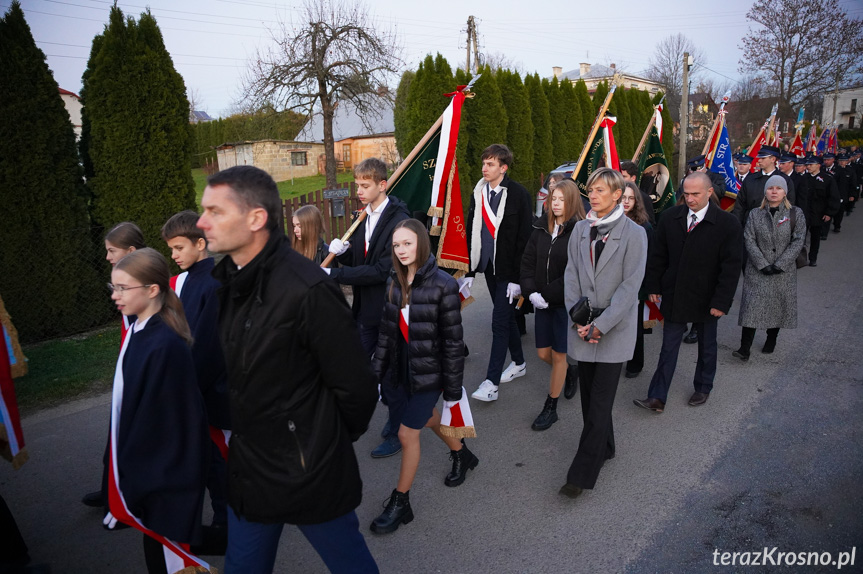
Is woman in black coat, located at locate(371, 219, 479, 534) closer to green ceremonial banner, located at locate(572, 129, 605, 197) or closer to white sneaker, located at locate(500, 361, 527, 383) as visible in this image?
white sneaker, located at locate(500, 361, 527, 383)

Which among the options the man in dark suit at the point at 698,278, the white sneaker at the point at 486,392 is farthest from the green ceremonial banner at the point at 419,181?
the man in dark suit at the point at 698,278

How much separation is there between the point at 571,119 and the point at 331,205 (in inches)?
401

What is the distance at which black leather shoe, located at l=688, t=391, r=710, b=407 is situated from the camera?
4969 millimetres

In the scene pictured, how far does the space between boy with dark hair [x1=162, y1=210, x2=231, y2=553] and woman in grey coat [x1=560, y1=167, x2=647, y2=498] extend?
6.86ft

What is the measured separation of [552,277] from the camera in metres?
4.67

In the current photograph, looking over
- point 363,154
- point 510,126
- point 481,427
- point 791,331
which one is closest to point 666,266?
point 481,427

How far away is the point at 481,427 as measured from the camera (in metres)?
4.74

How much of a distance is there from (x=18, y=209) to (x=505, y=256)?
574 centimetres

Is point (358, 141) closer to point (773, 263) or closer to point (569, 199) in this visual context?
point (773, 263)

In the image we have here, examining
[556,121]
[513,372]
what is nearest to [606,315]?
[513,372]

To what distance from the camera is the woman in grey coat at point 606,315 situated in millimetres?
3621

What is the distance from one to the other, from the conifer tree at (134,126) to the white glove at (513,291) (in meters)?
5.39

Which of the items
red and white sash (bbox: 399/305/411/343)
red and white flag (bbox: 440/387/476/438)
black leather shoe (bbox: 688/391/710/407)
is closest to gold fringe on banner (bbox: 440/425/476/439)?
red and white flag (bbox: 440/387/476/438)

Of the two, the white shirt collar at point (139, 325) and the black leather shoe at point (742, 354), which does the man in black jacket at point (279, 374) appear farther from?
the black leather shoe at point (742, 354)
